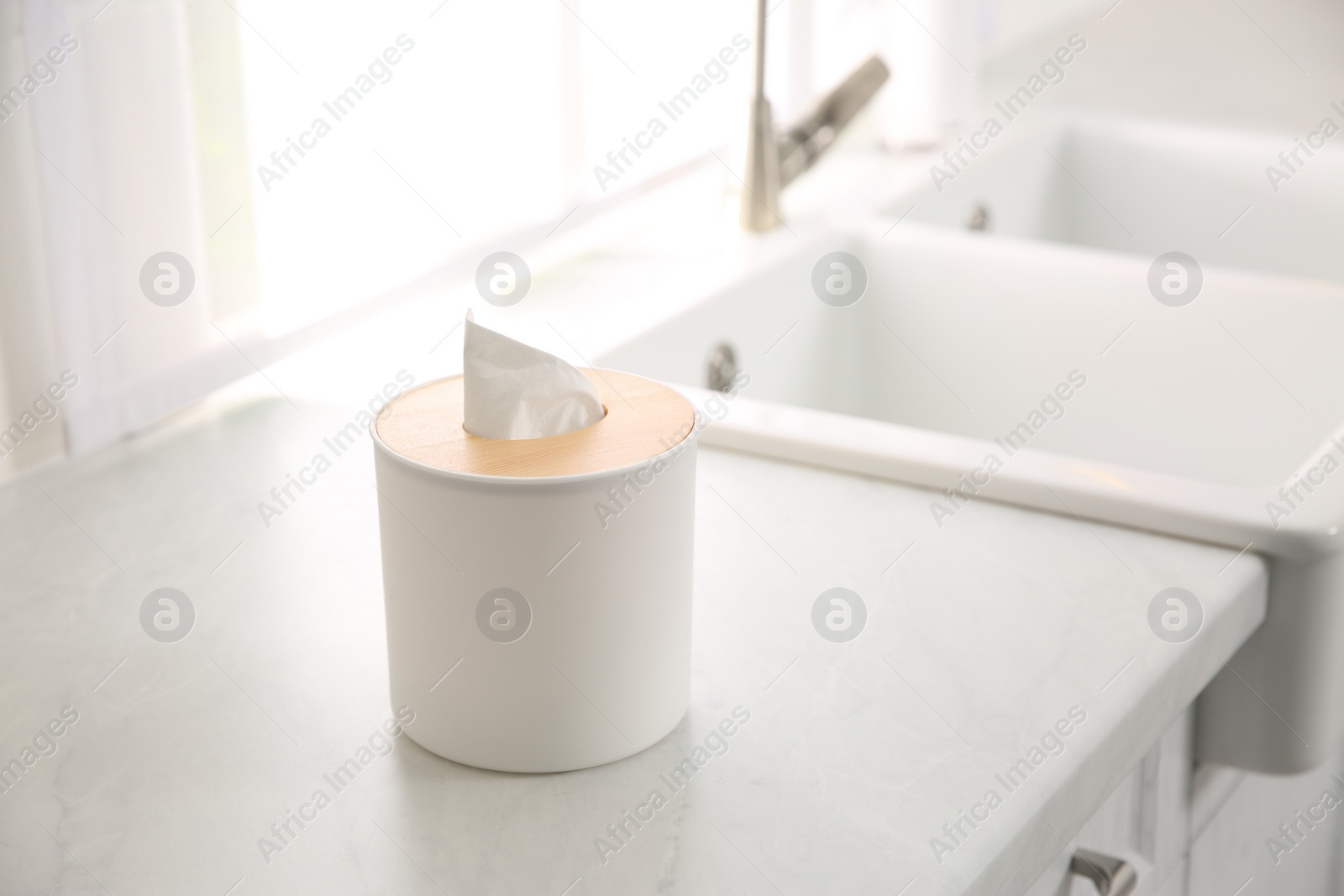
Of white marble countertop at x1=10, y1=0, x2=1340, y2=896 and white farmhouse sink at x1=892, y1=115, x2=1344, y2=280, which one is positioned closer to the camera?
white marble countertop at x1=10, y1=0, x2=1340, y2=896

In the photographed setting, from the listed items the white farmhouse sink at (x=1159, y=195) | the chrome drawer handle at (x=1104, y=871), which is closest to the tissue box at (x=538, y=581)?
the chrome drawer handle at (x=1104, y=871)

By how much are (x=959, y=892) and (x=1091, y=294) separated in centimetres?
85

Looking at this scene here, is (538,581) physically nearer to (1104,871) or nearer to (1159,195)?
(1104,871)

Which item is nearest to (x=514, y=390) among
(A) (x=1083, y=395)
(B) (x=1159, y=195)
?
(A) (x=1083, y=395)

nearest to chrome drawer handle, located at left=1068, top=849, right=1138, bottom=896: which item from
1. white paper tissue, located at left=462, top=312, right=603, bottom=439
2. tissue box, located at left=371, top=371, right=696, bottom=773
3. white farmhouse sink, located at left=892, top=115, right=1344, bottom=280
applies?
tissue box, located at left=371, top=371, right=696, bottom=773

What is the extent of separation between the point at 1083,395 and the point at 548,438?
0.82 m

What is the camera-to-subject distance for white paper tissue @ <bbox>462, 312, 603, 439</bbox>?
589 mm

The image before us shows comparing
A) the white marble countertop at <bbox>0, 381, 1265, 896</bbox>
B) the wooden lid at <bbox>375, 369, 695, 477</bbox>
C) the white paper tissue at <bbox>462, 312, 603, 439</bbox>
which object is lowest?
the white marble countertop at <bbox>0, 381, 1265, 896</bbox>

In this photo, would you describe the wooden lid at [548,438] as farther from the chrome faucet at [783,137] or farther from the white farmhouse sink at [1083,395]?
the chrome faucet at [783,137]

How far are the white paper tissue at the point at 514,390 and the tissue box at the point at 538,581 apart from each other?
1 centimetres

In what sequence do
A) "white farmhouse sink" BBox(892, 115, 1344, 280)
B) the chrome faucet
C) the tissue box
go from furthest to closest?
1. "white farmhouse sink" BBox(892, 115, 1344, 280)
2. the chrome faucet
3. the tissue box

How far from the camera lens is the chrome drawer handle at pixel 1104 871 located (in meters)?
0.71

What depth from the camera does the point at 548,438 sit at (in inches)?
23.4

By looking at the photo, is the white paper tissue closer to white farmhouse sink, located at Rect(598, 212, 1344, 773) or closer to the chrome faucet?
white farmhouse sink, located at Rect(598, 212, 1344, 773)
